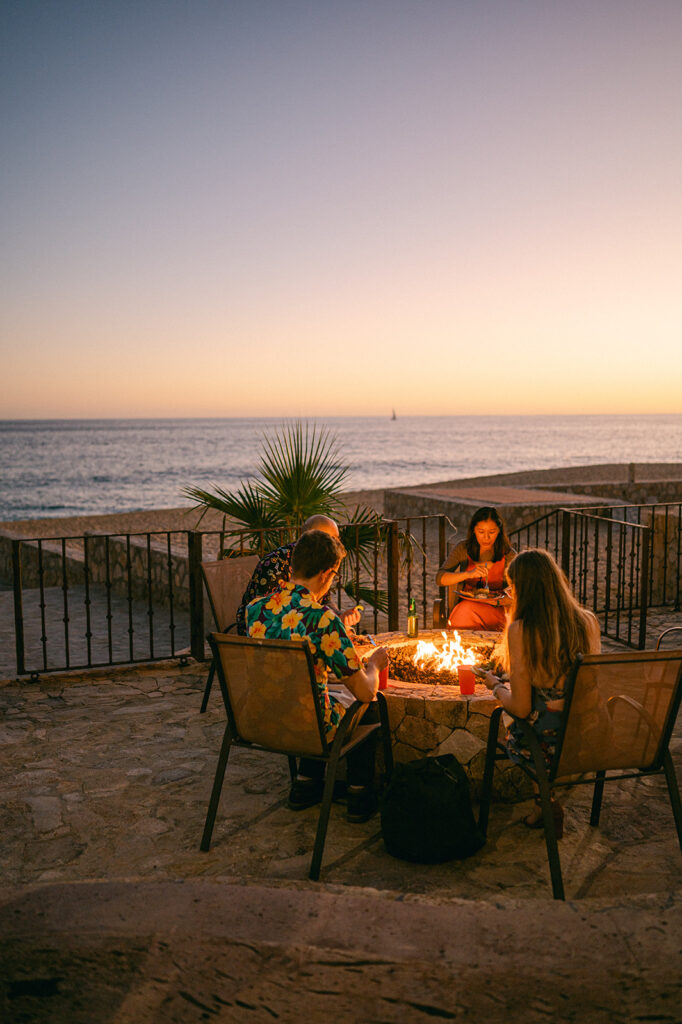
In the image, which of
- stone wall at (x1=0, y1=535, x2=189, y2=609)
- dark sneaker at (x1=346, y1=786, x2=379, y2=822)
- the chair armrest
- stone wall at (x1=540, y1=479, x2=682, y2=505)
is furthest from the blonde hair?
stone wall at (x1=540, y1=479, x2=682, y2=505)

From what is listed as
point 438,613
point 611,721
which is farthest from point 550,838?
point 438,613

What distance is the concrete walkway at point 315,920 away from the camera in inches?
72.8

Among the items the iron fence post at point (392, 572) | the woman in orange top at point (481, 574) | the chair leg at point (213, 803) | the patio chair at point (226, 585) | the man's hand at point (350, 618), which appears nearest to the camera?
the chair leg at point (213, 803)

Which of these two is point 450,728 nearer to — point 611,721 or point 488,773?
point 488,773

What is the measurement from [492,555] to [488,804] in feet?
7.64

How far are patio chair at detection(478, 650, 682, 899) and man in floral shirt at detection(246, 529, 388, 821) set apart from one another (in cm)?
69

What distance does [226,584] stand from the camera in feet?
16.1

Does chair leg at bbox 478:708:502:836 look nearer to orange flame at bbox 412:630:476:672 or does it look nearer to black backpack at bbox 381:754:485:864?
black backpack at bbox 381:754:485:864

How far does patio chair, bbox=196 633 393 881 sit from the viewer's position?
110 inches

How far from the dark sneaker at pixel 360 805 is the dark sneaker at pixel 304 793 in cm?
18

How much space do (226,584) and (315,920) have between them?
2935mm

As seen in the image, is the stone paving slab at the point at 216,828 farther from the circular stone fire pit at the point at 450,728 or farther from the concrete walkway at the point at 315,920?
the circular stone fire pit at the point at 450,728

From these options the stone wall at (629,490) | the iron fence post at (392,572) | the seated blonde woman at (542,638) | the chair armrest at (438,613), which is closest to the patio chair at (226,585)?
the chair armrest at (438,613)

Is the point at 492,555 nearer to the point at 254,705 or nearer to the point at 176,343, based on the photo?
the point at 254,705
